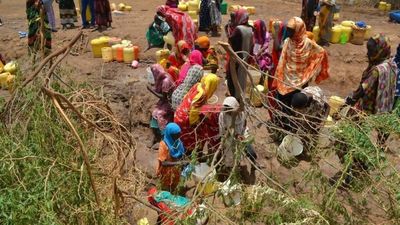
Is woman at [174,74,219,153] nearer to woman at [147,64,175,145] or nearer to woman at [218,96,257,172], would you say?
woman at [218,96,257,172]

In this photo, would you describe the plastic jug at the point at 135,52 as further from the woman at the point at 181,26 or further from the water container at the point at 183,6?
the water container at the point at 183,6

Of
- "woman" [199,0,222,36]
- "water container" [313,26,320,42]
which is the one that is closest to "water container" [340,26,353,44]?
"water container" [313,26,320,42]

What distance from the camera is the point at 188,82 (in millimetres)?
4918

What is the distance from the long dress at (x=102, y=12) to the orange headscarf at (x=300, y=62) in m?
5.75

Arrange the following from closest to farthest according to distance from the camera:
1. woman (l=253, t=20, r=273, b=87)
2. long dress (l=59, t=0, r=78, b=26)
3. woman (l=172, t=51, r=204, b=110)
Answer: woman (l=172, t=51, r=204, b=110) → woman (l=253, t=20, r=273, b=87) → long dress (l=59, t=0, r=78, b=26)

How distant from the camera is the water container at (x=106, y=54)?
7827mm

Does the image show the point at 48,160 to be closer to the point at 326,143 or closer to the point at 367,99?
the point at 326,143

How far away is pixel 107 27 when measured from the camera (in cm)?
986

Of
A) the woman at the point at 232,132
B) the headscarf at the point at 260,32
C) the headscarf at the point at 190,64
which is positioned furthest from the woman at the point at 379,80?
the headscarf at the point at 260,32

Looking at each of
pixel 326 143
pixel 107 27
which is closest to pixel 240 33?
pixel 326 143

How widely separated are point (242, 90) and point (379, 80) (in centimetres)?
191

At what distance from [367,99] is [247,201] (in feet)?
8.15

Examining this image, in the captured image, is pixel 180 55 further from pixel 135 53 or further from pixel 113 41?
pixel 113 41

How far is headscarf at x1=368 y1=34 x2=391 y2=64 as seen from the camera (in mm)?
4277
